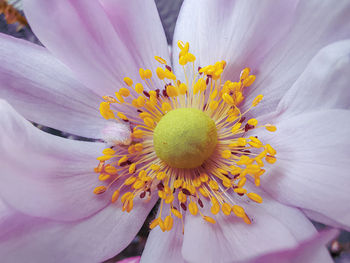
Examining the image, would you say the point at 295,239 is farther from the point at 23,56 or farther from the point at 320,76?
the point at 23,56

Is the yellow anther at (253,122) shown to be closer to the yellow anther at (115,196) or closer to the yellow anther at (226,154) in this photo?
the yellow anther at (226,154)

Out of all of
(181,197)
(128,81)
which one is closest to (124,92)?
(128,81)

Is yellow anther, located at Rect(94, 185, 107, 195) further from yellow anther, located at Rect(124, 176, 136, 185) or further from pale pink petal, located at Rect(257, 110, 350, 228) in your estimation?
pale pink petal, located at Rect(257, 110, 350, 228)

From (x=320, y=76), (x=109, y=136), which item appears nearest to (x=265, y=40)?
(x=320, y=76)

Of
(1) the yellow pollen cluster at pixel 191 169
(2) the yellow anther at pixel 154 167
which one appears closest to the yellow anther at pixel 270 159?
(1) the yellow pollen cluster at pixel 191 169

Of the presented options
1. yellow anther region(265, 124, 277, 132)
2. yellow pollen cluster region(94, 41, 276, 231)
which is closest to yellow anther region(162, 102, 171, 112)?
yellow pollen cluster region(94, 41, 276, 231)

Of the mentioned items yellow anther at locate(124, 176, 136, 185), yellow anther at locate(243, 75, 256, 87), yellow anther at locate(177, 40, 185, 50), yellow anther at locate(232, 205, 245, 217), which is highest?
yellow anther at locate(177, 40, 185, 50)
